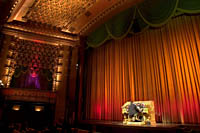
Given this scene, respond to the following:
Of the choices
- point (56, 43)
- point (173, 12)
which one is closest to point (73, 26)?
point (56, 43)

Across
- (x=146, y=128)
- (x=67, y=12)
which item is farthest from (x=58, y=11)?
(x=146, y=128)

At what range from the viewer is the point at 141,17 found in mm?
5691

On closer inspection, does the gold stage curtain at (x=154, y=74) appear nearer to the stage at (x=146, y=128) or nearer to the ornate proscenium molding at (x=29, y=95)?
the stage at (x=146, y=128)

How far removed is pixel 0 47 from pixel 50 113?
11.5 feet

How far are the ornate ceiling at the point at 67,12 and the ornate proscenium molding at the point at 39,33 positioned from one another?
0.36 ft

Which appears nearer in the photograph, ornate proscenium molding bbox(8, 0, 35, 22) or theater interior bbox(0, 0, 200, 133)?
theater interior bbox(0, 0, 200, 133)

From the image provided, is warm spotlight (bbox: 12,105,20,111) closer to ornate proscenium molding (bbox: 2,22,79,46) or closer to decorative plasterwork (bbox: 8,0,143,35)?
ornate proscenium molding (bbox: 2,22,79,46)

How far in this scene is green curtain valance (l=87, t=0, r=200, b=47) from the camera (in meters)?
4.79

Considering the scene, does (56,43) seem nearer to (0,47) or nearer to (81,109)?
(0,47)

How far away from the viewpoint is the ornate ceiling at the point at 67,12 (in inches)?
254

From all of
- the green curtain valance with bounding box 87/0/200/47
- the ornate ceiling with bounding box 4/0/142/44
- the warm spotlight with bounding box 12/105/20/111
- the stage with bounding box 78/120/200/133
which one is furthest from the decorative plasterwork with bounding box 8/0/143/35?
the stage with bounding box 78/120/200/133

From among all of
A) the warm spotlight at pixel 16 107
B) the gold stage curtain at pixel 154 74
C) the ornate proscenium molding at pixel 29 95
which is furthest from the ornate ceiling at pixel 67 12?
the warm spotlight at pixel 16 107

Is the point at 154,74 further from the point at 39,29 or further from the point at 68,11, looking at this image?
the point at 39,29

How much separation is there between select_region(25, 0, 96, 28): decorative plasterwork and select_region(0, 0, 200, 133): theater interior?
38mm
